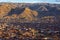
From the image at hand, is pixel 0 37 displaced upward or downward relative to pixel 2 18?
downward

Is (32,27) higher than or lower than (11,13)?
lower

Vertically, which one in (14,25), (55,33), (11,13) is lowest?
(55,33)

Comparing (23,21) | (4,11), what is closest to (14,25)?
(23,21)

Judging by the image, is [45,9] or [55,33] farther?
[45,9]

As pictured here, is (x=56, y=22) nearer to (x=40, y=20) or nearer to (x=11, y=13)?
(x=40, y=20)

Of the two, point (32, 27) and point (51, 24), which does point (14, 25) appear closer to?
point (32, 27)

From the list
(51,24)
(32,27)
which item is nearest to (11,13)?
(32,27)
